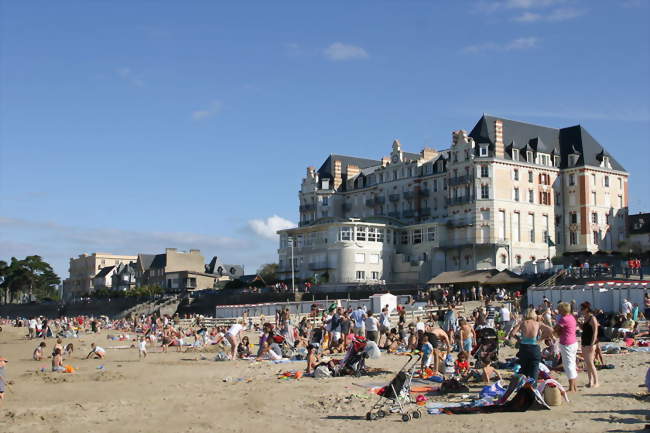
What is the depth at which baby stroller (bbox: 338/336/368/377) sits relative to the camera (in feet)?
58.3

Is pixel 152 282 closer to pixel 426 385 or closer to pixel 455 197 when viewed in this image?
pixel 455 197

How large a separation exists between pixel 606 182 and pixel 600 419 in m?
63.6

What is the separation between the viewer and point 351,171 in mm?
88250

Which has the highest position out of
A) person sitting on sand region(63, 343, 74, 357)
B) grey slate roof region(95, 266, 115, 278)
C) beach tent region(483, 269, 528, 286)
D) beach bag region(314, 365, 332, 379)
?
grey slate roof region(95, 266, 115, 278)

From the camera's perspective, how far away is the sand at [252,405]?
11.9 metres

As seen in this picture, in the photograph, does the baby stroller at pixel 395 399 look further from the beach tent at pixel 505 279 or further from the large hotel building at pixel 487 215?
the large hotel building at pixel 487 215

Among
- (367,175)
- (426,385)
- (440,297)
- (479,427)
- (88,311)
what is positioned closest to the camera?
(479,427)

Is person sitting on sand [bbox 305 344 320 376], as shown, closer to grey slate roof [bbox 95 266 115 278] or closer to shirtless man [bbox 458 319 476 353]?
shirtless man [bbox 458 319 476 353]

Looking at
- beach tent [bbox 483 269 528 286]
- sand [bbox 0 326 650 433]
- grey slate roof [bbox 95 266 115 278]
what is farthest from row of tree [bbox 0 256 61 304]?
sand [bbox 0 326 650 433]

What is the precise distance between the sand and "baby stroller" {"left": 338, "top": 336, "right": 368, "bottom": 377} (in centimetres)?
45

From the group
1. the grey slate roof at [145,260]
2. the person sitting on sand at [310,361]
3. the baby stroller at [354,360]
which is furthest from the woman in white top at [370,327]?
the grey slate roof at [145,260]

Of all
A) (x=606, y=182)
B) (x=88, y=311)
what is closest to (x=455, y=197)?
(x=606, y=182)

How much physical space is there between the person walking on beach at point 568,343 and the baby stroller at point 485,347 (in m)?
2.81

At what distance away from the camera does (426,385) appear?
15703 millimetres
